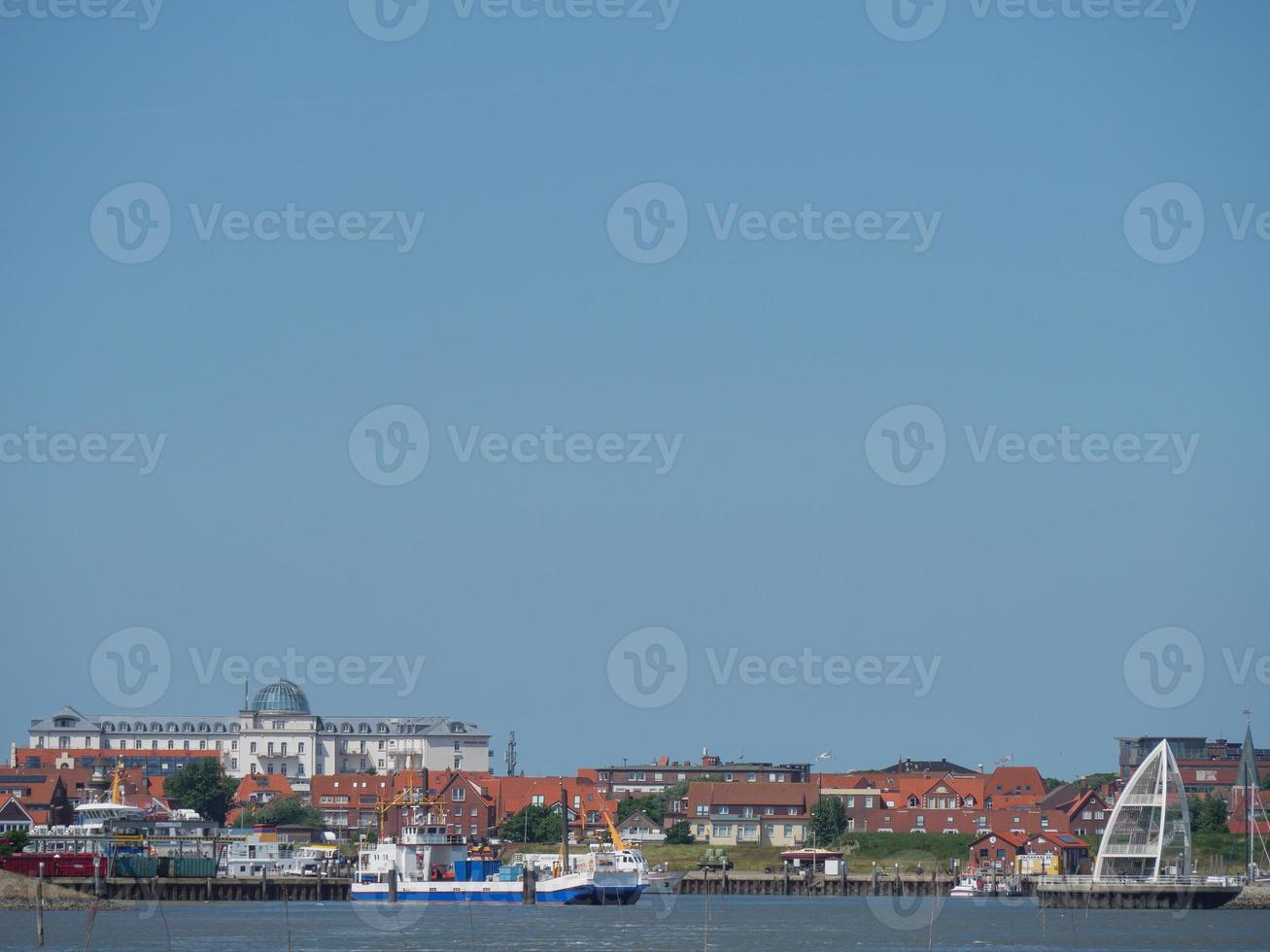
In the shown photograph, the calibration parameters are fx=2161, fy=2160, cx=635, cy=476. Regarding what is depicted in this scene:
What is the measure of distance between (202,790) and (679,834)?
→ 38.4 metres

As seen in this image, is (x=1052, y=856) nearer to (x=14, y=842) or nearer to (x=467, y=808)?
(x=467, y=808)

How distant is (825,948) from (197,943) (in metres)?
20.3

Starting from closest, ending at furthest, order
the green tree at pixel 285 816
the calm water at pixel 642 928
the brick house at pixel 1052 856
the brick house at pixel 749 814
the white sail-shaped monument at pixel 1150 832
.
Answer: the calm water at pixel 642 928
the white sail-shaped monument at pixel 1150 832
the brick house at pixel 1052 856
the brick house at pixel 749 814
the green tree at pixel 285 816

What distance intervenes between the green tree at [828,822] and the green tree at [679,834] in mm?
7745

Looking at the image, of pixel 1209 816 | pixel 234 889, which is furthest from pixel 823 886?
pixel 234 889

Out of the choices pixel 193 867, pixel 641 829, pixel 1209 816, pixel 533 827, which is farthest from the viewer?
pixel 641 829

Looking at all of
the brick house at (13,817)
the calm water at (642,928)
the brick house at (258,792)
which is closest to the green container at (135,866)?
the calm water at (642,928)

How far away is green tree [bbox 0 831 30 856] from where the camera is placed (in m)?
107

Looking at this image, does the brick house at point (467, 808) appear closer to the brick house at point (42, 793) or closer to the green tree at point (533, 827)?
the green tree at point (533, 827)

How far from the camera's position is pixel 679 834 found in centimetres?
13488

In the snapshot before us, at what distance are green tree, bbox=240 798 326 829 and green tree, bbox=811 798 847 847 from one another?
35475mm

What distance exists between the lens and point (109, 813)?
112 meters

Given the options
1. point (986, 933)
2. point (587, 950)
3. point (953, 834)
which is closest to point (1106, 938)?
point (986, 933)

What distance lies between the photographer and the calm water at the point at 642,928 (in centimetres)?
7069
